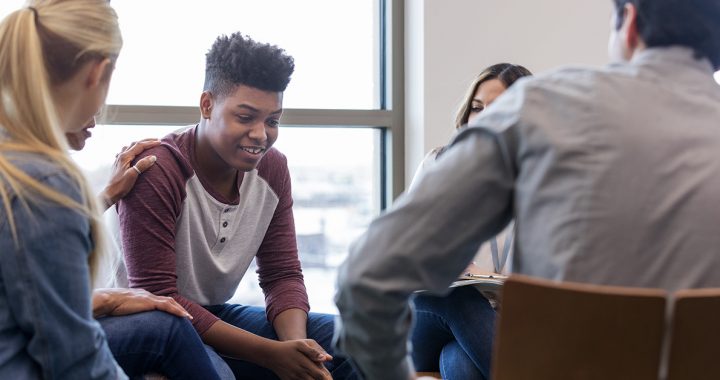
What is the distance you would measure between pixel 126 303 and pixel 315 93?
168 cm

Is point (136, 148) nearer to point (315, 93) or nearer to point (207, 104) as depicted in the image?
point (207, 104)

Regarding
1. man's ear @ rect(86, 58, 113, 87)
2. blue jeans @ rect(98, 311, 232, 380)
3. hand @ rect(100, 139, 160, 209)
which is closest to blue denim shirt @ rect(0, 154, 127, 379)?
man's ear @ rect(86, 58, 113, 87)

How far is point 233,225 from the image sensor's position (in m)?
2.22

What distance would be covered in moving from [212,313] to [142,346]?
0.52 meters

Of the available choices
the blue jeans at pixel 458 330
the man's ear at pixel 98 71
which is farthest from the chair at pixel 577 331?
the blue jeans at pixel 458 330

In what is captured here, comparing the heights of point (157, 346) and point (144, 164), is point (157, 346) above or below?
below

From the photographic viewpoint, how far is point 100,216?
1.36 metres

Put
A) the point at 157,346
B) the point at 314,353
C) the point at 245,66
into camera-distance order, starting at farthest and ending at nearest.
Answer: the point at 245,66
the point at 314,353
the point at 157,346

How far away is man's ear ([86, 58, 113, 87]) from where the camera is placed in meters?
1.43

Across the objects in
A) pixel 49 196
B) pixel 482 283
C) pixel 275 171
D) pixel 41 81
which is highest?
pixel 41 81

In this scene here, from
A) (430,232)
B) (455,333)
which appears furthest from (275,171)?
(430,232)

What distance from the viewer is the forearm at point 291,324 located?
2.12 metres

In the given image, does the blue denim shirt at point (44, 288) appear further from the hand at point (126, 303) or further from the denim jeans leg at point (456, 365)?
the denim jeans leg at point (456, 365)

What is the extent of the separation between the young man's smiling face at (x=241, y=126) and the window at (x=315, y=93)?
0.85m
